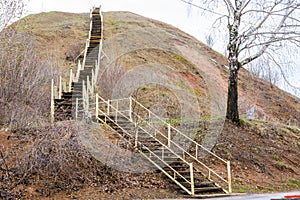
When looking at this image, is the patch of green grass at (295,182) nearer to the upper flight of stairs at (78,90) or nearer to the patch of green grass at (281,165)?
the patch of green grass at (281,165)

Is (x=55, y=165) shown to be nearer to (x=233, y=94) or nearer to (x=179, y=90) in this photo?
(x=233, y=94)

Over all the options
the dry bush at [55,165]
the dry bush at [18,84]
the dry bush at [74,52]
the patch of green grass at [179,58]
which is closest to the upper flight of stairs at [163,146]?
the dry bush at [18,84]

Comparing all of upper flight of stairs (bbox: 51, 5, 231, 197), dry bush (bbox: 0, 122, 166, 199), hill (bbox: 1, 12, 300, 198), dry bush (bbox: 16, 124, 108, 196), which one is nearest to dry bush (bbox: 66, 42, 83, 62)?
hill (bbox: 1, 12, 300, 198)

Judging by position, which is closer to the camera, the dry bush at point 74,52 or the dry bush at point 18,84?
the dry bush at point 18,84

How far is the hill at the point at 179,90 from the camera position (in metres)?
13.9

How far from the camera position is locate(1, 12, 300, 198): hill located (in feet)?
45.6

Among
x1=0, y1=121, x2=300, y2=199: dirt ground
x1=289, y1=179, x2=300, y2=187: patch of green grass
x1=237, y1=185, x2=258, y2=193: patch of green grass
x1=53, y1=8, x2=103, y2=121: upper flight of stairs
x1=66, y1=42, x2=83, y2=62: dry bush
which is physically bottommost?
x1=289, y1=179, x2=300, y2=187: patch of green grass

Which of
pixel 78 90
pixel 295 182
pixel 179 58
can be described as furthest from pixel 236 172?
pixel 179 58

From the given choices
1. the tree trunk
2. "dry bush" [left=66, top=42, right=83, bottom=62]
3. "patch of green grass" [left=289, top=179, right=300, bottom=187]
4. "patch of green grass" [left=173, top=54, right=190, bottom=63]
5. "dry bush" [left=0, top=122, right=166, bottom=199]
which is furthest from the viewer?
"patch of green grass" [left=173, top=54, right=190, bottom=63]

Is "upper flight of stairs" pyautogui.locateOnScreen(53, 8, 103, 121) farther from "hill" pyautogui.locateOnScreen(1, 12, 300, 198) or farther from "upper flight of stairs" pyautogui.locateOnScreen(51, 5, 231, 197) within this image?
"hill" pyautogui.locateOnScreen(1, 12, 300, 198)

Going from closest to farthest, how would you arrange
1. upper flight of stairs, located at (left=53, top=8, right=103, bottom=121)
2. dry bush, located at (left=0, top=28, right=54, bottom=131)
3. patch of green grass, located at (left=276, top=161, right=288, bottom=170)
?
1. dry bush, located at (left=0, top=28, right=54, bottom=131)
2. upper flight of stairs, located at (left=53, top=8, right=103, bottom=121)
3. patch of green grass, located at (left=276, top=161, right=288, bottom=170)


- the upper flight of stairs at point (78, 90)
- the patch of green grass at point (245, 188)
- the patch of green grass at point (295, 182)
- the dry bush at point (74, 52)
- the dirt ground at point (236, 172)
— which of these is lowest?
the patch of green grass at point (295, 182)

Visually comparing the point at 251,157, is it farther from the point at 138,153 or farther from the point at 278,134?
the point at 138,153

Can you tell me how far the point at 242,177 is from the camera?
13328 millimetres
